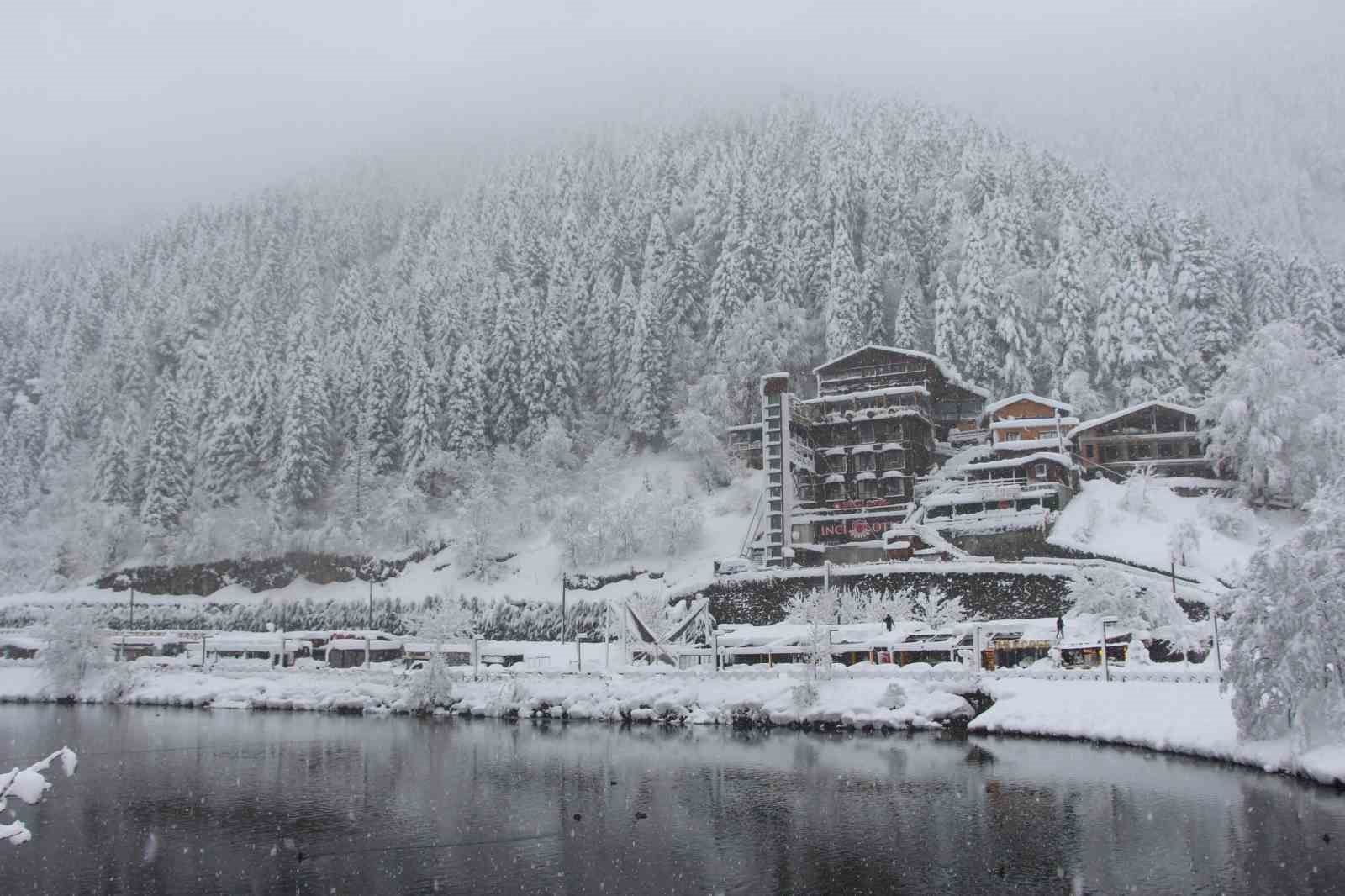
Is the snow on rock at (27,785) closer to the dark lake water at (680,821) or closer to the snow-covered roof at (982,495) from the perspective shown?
the dark lake water at (680,821)

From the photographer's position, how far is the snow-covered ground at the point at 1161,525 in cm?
6309

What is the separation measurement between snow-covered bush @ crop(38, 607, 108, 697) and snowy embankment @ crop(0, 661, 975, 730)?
3.09 ft

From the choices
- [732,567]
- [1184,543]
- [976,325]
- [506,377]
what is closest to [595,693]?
[732,567]

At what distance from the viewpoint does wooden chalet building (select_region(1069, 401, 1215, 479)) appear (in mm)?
76062

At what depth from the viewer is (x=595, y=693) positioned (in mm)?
53938

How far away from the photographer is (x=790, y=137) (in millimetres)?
121312

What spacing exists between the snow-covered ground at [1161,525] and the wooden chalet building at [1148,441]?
163 inches

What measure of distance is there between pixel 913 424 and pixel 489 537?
35001 millimetres

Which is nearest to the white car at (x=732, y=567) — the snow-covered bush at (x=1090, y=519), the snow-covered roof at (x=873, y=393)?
the snow-covered roof at (x=873, y=393)

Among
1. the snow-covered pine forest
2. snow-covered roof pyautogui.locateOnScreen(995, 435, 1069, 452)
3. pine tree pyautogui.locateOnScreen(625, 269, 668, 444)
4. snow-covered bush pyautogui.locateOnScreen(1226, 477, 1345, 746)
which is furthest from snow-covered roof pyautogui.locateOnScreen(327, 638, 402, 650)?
snow-covered bush pyautogui.locateOnScreen(1226, 477, 1345, 746)

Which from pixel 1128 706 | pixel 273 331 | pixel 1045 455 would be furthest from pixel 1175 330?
pixel 273 331

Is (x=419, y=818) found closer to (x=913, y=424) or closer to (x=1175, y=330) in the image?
(x=913, y=424)

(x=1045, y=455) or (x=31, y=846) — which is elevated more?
(x=1045, y=455)

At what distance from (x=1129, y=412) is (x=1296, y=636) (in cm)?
4846
